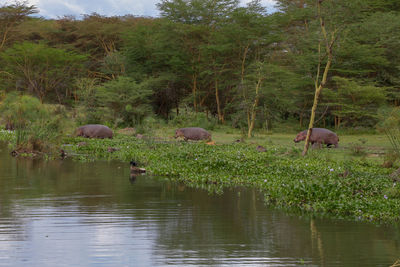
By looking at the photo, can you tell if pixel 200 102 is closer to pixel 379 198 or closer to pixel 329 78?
pixel 329 78

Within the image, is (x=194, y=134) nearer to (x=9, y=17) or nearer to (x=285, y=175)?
(x=285, y=175)

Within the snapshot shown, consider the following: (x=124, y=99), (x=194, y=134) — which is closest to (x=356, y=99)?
(x=194, y=134)

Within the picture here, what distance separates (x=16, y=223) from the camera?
6.64m

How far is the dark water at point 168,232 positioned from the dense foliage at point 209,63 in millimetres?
13605

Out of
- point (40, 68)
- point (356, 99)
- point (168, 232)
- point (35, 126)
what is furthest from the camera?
point (40, 68)

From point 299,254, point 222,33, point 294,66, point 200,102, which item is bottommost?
point 299,254

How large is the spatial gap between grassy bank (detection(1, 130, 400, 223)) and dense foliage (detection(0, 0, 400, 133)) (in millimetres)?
8479

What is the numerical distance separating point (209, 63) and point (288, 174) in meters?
21.4

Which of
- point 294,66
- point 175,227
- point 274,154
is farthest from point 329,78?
point 175,227

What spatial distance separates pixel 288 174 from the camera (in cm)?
970

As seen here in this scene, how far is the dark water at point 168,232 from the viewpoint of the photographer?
5.20m

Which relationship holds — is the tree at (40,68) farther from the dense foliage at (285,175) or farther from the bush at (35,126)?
the bush at (35,126)

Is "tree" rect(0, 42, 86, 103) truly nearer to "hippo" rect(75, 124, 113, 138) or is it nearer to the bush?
"hippo" rect(75, 124, 113, 138)

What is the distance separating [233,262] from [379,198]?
3240 millimetres
